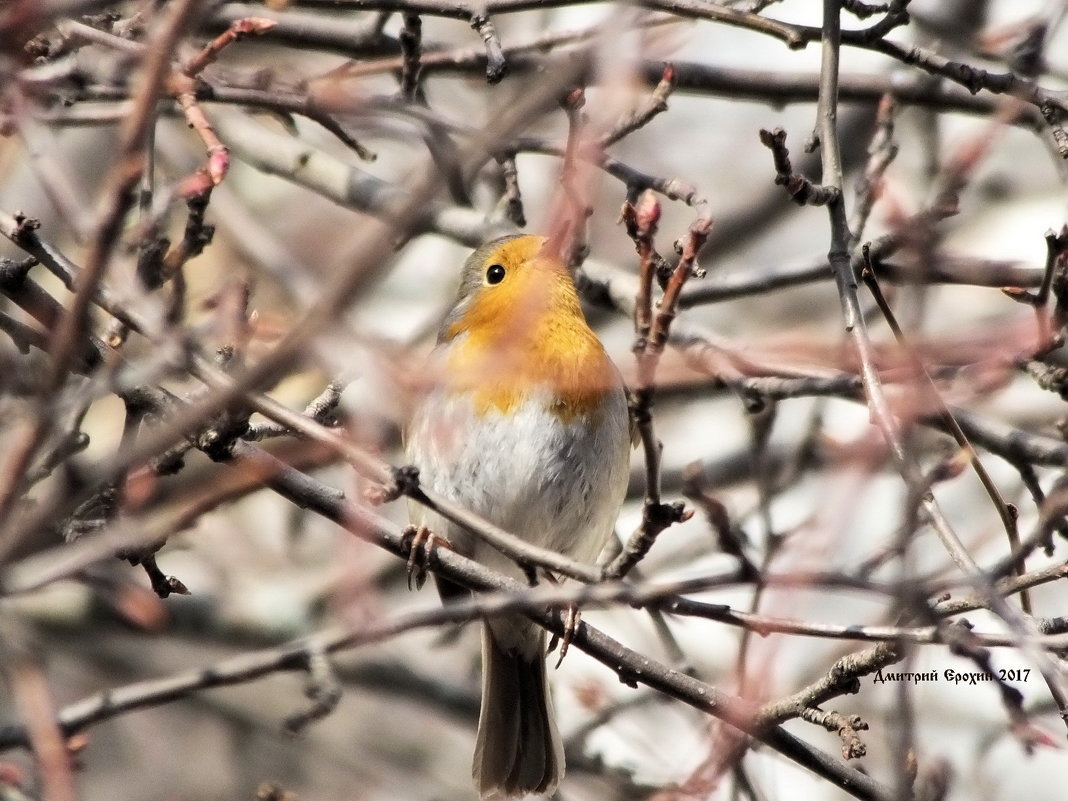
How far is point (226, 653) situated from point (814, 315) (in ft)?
12.5

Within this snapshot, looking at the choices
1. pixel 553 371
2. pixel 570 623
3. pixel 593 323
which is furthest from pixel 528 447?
pixel 593 323

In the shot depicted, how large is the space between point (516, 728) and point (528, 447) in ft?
3.19

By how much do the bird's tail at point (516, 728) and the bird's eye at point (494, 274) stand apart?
1.16m

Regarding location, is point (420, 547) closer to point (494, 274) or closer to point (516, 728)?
point (516, 728)

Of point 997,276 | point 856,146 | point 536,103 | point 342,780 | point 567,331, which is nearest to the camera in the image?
point 536,103

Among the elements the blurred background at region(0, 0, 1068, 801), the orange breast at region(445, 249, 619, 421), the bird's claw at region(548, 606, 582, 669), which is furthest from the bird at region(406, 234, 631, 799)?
the bird's claw at region(548, 606, 582, 669)

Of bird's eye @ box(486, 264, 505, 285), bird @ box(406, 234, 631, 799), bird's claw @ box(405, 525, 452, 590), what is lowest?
bird's claw @ box(405, 525, 452, 590)

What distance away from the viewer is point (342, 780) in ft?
24.6

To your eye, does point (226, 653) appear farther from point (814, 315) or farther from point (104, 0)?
point (104, 0)

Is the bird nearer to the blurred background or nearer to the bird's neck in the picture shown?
the bird's neck

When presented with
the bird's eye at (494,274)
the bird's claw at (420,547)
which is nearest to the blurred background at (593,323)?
the bird's eye at (494,274)

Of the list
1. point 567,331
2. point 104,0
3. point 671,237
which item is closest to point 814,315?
point 671,237

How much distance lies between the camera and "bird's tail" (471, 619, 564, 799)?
4461 millimetres

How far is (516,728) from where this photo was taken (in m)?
4.55
